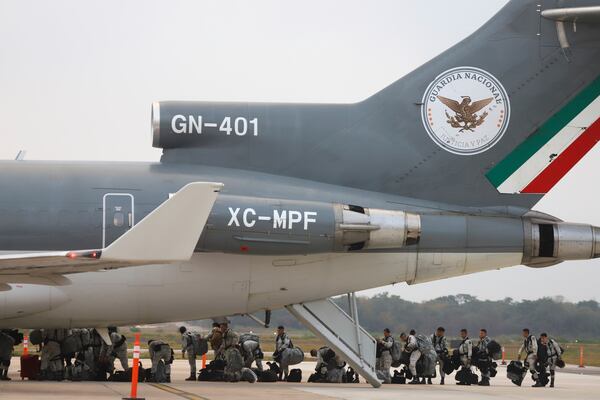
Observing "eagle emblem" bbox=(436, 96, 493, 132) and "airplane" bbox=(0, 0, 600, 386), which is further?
"eagle emblem" bbox=(436, 96, 493, 132)

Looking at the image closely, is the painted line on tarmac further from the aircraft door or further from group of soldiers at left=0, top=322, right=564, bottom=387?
the aircraft door

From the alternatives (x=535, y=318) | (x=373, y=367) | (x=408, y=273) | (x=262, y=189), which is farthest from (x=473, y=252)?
(x=535, y=318)

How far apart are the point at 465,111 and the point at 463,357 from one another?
629 centimetres

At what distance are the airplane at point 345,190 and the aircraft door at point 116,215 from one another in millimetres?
25

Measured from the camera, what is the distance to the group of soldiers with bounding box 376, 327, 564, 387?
2430 cm

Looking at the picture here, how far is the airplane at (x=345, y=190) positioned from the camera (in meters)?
19.7

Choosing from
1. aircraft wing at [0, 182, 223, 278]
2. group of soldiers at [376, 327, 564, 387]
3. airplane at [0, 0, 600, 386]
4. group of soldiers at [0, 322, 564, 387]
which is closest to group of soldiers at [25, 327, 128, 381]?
group of soldiers at [0, 322, 564, 387]

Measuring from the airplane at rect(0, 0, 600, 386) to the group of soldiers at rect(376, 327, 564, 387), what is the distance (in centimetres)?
297

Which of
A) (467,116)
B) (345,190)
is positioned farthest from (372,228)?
(467,116)

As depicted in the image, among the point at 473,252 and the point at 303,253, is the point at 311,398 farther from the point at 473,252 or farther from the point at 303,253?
the point at 473,252

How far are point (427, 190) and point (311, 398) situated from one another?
578 cm

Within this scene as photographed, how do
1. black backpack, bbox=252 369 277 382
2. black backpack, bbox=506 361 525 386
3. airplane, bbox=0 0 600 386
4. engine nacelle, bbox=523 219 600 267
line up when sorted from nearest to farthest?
airplane, bbox=0 0 600 386 → engine nacelle, bbox=523 219 600 267 → black backpack, bbox=252 369 277 382 → black backpack, bbox=506 361 525 386

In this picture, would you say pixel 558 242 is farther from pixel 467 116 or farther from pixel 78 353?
pixel 78 353

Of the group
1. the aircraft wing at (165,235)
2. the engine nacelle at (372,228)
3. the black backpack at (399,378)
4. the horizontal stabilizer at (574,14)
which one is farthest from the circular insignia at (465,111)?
the aircraft wing at (165,235)
